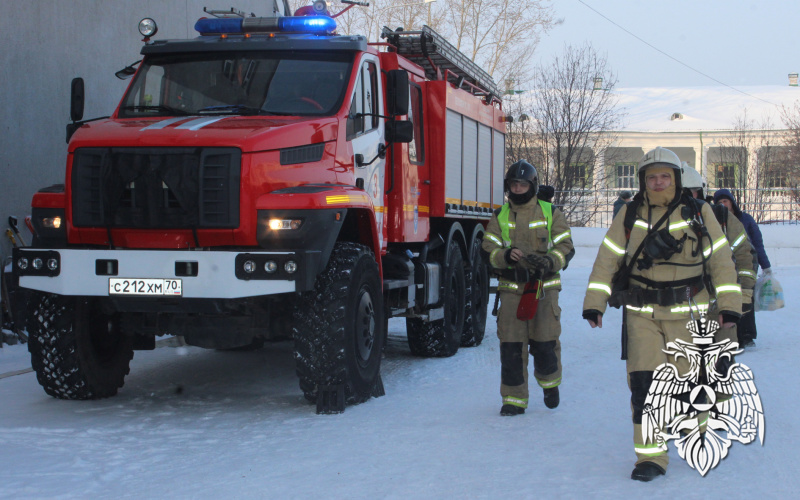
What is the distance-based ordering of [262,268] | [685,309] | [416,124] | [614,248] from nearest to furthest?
[685,309]
[614,248]
[262,268]
[416,124]

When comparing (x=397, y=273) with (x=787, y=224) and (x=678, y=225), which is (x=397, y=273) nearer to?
(x=678, y=225)

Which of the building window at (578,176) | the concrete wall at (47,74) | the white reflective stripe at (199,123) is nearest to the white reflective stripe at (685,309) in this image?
the white reflective stripe at (199,123)

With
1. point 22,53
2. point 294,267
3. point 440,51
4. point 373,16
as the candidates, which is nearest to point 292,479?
point 294,267

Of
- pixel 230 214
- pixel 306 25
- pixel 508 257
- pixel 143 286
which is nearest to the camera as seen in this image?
pixel 143 286

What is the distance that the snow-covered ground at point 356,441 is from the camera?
193 inches

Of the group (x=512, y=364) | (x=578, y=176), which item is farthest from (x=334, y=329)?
(x=578, y=176)

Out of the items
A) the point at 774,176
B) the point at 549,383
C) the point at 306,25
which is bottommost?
the point at 549,383

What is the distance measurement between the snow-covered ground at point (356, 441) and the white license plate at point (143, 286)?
35.4 inches

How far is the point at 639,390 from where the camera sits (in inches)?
205

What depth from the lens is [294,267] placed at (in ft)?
20.4

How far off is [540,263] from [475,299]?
425 centimetres

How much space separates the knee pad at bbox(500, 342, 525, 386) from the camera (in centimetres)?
684

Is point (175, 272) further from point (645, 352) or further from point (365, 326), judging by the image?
point (645, 352)

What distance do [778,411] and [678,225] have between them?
7.77 feet
